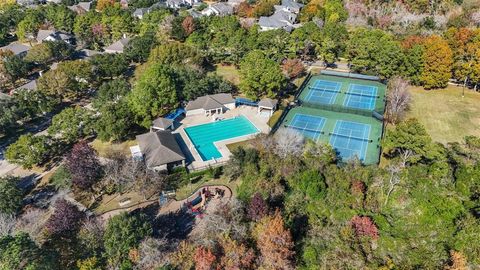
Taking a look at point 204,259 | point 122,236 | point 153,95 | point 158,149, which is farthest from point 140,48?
point 204,259

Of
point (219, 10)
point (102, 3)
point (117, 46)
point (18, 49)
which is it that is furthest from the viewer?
point (102, 3)

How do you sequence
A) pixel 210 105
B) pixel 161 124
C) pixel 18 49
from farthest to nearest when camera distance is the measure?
pixel 18 49, pixel 210 105, pixel 161 124

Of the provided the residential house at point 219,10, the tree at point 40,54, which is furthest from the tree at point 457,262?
the residential house at point 219,10

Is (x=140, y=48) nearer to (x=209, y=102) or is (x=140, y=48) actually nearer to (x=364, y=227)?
(x=209, y=102)

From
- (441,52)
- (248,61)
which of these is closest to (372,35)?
(441,52)

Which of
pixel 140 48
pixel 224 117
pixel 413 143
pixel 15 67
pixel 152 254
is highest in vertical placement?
pixel 152 254

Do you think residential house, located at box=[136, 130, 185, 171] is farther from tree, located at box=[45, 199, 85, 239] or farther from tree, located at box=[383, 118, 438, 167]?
tree, located at box=[383, 118, 438, 167]
